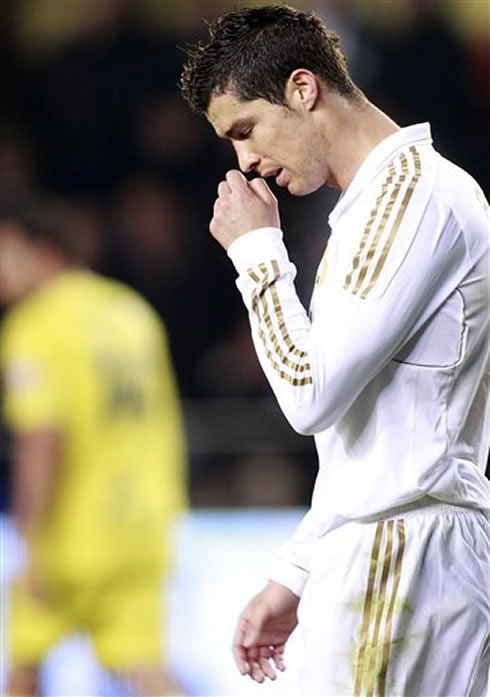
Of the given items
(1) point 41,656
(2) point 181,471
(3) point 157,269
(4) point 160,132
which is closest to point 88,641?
(1) point 41,656

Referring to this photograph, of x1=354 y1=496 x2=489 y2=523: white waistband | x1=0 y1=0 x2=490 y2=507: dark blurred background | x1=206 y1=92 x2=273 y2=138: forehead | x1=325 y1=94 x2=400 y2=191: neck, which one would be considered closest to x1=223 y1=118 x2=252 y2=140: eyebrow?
x1=206 y1=92 x2=273 y2=138: forehead

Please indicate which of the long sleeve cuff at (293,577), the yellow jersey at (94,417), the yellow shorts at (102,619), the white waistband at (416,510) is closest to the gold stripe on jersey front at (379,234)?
the white waistband at (416,510)

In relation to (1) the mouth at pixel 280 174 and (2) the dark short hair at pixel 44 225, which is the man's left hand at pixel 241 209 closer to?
(1) the mouth at pixel 280 174

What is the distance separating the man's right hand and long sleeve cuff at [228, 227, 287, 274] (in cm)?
46

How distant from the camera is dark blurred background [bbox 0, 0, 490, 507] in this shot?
21.1 ft

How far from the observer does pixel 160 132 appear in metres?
6.92

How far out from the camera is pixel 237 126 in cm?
203

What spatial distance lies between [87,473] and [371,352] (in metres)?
2.44

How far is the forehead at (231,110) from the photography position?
2.01 m

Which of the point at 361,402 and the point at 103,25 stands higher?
the point at 103,25

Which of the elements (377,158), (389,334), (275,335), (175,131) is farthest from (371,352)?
(175,131)

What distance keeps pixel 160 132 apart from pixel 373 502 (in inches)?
203

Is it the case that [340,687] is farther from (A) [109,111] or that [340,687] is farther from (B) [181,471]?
(A) [109,111]

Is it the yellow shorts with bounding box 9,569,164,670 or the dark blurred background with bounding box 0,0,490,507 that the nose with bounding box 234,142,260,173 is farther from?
the dark blurred background with bounding box 0,0,490,507
